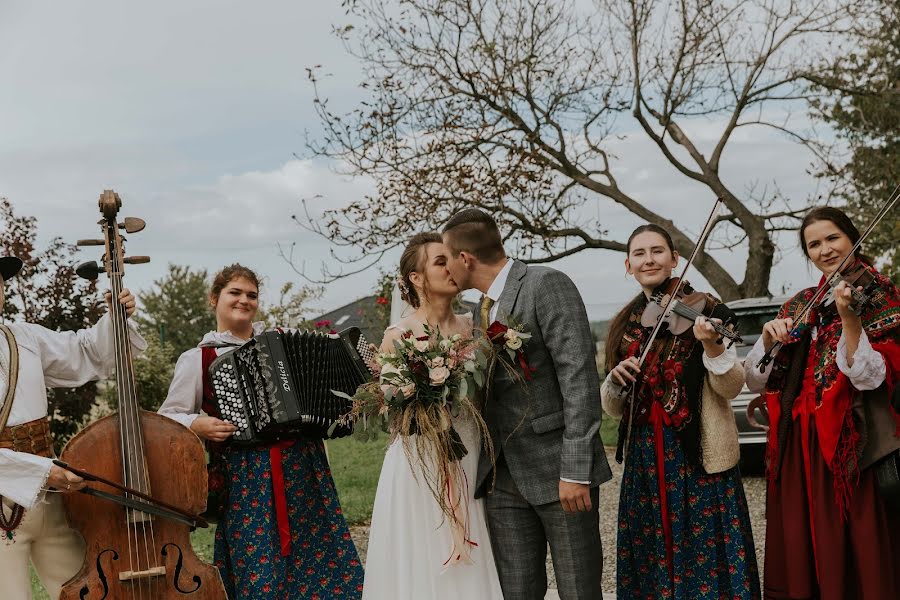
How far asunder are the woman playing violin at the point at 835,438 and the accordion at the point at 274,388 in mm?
2015

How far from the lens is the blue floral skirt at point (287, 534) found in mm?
3898

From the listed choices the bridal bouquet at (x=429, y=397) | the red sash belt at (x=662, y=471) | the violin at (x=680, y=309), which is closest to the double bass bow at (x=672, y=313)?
the violin at (x=680, y=309)

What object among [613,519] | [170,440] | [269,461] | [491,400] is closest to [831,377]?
[491,400]

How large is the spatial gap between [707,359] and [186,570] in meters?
2.30

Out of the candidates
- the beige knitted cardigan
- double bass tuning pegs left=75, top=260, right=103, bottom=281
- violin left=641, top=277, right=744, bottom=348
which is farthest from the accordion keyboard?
violin left=641, top=277, right=744, bottom=348

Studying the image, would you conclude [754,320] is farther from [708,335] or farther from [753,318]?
[708,335]

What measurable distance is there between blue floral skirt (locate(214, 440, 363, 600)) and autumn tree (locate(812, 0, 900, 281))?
8934 millimetres

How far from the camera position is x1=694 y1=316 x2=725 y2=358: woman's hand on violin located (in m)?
3.49

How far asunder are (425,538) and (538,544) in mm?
526

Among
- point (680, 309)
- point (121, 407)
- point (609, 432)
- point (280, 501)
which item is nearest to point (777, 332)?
point (680, 309)

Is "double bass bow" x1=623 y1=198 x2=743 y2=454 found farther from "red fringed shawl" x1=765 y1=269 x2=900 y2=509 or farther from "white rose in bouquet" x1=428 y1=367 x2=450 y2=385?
"white rose in bouquet" x1=428 y1=367 x2=450 y2=385

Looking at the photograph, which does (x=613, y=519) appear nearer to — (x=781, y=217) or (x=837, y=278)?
(x=837, y=278)

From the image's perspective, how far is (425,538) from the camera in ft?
12.4

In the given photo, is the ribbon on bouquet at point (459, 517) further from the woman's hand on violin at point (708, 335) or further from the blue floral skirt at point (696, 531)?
the woman's hand on violin at point (708, 335)
